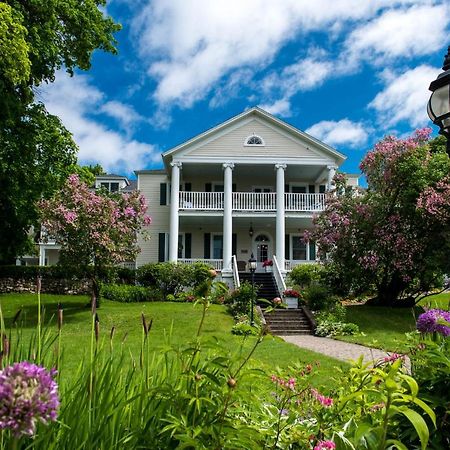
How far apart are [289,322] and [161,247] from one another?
1260 centimetres

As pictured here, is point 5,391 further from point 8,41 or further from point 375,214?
point 375,214

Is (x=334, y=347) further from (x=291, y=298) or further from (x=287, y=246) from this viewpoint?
(x=287, y=246)

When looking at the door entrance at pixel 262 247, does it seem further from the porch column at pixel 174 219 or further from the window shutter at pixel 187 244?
the porch column at pixel 174 219

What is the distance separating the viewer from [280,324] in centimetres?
1700

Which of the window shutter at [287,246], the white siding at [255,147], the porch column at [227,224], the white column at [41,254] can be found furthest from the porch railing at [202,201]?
the white column at [41,254]

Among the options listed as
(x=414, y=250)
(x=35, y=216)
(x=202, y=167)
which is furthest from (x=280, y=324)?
(x=202, y=167)

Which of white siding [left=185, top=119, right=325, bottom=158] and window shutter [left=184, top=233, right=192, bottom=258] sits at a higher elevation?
white siding [left=185, top=119, right=325, bottom=158]

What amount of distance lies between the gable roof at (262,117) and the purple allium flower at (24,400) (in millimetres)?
25064

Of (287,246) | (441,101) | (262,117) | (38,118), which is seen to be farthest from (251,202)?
(441,101)

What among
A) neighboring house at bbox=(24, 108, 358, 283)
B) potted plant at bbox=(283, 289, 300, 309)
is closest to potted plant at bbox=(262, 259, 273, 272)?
neighboring house at bbox=(24, 108, 358, 283)

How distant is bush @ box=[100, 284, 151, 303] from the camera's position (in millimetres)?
22484

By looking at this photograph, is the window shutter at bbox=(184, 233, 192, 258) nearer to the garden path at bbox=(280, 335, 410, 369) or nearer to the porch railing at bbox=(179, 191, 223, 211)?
the porch railing at bbox=(179, 191, 223, 211)

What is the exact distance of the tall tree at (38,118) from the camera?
17.2m

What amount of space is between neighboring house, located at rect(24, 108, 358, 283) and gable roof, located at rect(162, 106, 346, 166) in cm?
5
